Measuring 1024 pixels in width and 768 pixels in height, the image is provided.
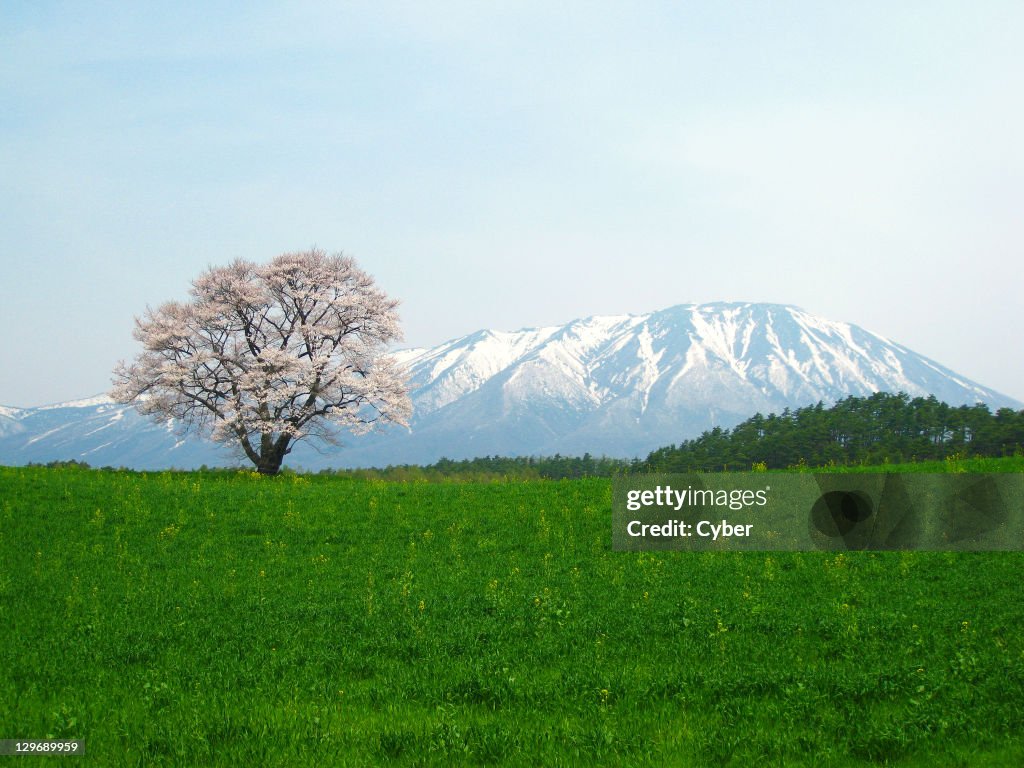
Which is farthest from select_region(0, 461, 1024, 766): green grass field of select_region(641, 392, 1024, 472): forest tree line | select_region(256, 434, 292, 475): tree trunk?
select_region(641, 392, 1024, 472): forest tree line

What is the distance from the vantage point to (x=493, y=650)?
13969 mm

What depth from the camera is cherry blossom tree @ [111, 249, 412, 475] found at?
4891 centimetres

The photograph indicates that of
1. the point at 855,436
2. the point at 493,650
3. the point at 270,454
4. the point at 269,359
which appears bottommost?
the point at 493,650

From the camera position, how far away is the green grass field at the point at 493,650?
949cm

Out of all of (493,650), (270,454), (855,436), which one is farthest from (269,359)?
(855,436)

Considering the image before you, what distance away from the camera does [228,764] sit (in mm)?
8859

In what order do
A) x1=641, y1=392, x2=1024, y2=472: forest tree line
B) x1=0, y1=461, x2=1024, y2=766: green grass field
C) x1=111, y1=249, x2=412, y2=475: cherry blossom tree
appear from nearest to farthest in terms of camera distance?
x1=0, y1=461, x2=1024, y2=766: green grass field
x1=111, y1=249, x2=412, y2=475: cherry blossom tree
x1=641, y1=392, x2=1024, y2=472: forest tree line

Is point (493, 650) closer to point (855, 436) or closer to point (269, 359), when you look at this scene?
point (269, 359)

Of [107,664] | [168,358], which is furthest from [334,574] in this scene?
[168,358]

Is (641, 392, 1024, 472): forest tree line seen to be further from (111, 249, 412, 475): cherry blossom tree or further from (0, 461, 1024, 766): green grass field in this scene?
(0, 461, 1024, 766): green grass field

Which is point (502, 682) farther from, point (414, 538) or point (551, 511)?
point (551, 511)

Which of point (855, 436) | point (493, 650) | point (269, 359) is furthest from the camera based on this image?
point (855, 436)

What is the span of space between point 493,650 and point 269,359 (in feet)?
126

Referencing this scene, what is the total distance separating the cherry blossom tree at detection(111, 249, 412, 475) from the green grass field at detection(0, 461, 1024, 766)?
2228 cm
